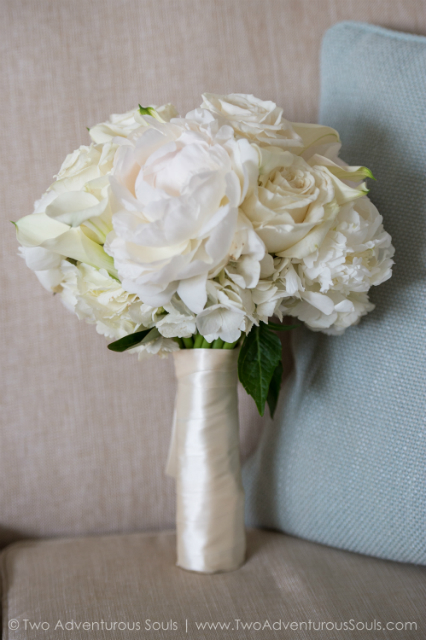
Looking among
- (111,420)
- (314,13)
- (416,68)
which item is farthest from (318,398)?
(314,13)

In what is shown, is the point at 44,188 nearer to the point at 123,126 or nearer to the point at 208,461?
the point at 123,126

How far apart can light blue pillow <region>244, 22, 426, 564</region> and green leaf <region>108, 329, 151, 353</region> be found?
0.27m

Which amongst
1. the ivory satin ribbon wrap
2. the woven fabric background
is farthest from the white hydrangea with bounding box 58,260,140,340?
the woven fabric background

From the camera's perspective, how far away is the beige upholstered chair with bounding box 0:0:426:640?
77 centimetres

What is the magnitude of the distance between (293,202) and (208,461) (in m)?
0.34

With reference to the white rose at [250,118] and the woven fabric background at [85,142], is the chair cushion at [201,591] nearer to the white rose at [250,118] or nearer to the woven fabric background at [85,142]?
the woven fabric background at [85,142]

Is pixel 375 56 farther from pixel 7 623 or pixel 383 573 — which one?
pixel 7 623

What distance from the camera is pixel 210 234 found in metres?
0.44

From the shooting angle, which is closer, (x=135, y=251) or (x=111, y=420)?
(x=135, y=251)

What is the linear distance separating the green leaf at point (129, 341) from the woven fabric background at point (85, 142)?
0.80 ft

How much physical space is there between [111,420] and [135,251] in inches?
16.9

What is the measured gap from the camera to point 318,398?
72 cm

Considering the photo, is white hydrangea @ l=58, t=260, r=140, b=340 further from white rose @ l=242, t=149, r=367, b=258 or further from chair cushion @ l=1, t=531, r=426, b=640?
chair cushion @ l=1, t=531, r=426, b=640

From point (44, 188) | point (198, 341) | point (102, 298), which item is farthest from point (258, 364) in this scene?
point (44, 188)
